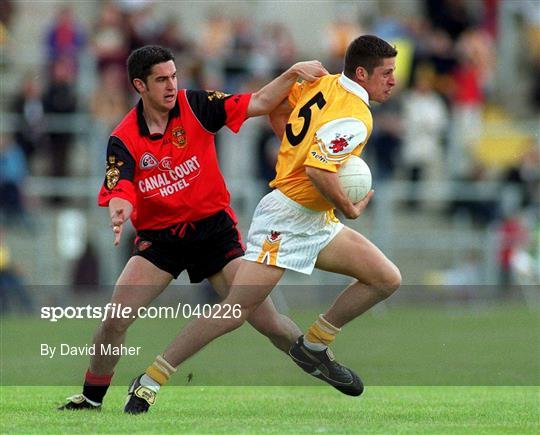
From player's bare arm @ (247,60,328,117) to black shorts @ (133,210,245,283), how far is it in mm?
779

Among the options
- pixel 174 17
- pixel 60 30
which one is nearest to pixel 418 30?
pixel 174 17

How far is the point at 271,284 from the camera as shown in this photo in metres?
9.55

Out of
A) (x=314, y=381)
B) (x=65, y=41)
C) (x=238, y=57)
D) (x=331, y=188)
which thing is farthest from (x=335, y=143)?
(x=238, y=57)

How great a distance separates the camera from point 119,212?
909 centimetres

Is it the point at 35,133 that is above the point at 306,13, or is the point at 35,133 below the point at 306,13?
below

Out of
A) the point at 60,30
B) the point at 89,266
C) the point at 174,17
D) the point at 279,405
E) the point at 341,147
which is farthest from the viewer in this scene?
the point at 174,17

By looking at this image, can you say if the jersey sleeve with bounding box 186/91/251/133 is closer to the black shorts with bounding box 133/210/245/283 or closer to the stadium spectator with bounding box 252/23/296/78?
the black shorts with bounding box 133/210/245/283

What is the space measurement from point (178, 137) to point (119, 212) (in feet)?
2.79

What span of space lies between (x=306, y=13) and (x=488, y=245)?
20.0 feet

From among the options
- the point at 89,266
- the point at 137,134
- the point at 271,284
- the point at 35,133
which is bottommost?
the point at 89,266

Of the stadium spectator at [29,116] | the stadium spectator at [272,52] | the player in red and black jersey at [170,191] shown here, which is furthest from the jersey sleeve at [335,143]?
the stadium spectator at [272,52]

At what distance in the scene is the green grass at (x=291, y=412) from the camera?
28.7 ft

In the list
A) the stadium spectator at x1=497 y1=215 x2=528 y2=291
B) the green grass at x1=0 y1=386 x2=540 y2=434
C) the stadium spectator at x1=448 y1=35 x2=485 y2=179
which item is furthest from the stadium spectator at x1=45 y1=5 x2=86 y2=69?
the green grass at x1=0 y1=386 x2=540 y2=434

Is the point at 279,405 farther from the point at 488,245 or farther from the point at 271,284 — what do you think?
the point at 488,245
